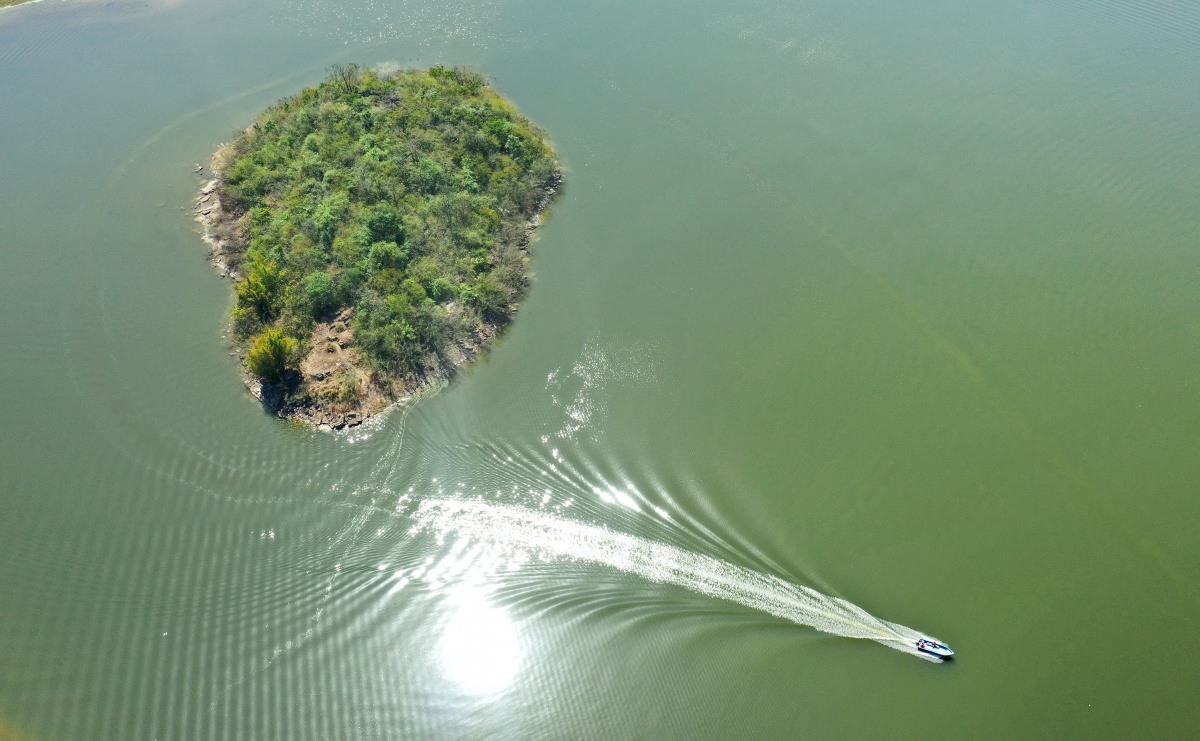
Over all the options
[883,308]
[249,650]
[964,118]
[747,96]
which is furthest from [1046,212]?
[249,650]

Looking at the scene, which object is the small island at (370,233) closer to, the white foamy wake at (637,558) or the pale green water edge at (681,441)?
the pale green water edge at (681,441)

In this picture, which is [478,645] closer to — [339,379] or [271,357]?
[339,379]

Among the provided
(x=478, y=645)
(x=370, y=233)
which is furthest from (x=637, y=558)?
(x=370, y=233)

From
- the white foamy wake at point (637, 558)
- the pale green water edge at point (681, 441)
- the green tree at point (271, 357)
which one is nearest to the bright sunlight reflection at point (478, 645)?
the pale green water edge at point (681, 441)

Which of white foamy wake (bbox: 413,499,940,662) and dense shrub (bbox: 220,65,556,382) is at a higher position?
dense shrub (bbox: 220,65,556,382)

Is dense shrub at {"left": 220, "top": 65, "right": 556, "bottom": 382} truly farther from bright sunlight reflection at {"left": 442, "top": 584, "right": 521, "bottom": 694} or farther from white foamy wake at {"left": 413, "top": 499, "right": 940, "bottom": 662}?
bright sunlight reflection at {"left": 442, "top": 584, "right": 521, "bottom": 694}

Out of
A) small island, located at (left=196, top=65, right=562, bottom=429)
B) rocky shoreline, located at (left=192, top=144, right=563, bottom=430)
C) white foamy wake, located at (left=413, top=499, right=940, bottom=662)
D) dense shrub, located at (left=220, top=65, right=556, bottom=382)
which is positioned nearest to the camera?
white foamy wake, located at (left=413, top=499, right=940, bottom=662)

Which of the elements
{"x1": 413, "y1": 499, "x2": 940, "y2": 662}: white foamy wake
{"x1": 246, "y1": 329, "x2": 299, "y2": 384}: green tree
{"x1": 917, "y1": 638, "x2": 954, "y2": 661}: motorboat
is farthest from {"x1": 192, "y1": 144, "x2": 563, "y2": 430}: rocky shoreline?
{"x1": 917, "y1": 638, "x2": 954, "y2": 661}: motorboat
